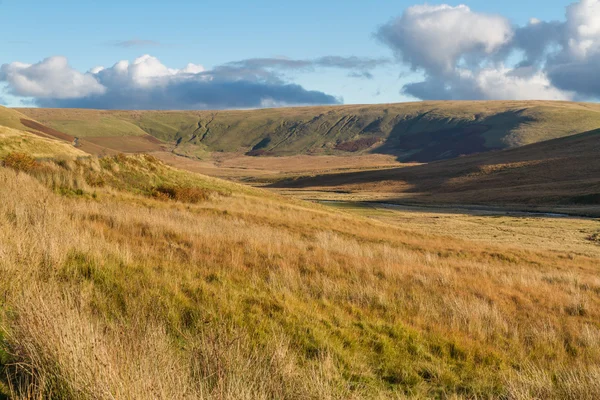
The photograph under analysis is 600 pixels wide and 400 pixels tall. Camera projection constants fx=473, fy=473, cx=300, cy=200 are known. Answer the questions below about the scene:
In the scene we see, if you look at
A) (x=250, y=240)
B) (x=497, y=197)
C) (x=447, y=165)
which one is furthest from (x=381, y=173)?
(x=250, y=240)

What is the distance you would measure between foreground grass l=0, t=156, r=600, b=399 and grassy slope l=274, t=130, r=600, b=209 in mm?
69750

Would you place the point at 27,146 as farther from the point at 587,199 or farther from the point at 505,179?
the point at 505,179

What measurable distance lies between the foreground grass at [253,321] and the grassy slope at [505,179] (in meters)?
69.7

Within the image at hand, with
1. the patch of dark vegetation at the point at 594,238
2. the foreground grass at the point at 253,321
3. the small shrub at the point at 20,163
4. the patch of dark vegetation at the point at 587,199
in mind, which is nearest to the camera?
the foreground grass at the point at 253,321

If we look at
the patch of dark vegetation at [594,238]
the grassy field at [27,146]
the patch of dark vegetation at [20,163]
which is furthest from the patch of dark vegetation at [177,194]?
the patch of dark vegetation at [594,238]

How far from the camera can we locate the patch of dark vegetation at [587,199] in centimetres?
7021

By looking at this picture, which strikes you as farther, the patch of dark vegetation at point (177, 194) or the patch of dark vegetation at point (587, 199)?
the patch of dark vegetation at point (587, 199)

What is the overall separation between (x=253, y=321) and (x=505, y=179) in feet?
355

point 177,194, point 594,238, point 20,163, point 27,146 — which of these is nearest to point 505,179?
point 594,238

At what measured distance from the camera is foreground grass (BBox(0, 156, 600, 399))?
4.73 metres

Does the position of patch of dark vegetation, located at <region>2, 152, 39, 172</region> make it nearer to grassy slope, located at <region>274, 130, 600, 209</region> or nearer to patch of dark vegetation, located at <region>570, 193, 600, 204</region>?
grassy slope, located at <region>274, 130, 600, 209</region>

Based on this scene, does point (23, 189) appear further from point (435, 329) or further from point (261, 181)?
point (261, 181)

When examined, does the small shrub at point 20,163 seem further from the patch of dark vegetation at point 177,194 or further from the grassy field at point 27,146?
the patch of dark vegetation at point 177,194

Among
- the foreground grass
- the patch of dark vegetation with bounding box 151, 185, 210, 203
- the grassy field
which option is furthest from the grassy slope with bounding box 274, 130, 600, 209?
the foreground grass
